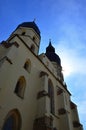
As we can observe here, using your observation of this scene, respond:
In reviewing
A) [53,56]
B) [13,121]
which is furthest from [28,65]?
[53,56]

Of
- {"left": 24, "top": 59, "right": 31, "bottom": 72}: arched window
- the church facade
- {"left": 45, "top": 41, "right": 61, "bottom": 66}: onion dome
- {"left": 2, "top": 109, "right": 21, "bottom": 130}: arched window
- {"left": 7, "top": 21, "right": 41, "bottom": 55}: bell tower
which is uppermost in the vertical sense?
{"left": 45, "top": 41, "right": 61, "bottom": 66}: onion dome

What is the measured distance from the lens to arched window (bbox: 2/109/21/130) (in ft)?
26.8

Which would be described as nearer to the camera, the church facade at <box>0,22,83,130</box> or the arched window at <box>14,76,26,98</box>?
the church facade at <box>0,22,83,130</box>

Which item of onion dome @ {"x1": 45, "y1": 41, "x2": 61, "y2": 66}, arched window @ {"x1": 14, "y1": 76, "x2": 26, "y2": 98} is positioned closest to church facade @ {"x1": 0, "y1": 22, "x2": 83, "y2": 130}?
arched window @ {"x1": 14, "y1": 76, "x2": 26, "y2": 98}

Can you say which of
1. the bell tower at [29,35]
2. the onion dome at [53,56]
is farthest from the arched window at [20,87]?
A: the onion dome at [53,56]

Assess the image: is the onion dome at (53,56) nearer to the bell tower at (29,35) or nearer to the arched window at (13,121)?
the bell tower at (29,35)

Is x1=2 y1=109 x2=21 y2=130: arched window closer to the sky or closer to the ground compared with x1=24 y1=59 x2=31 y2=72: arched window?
closer to the ground

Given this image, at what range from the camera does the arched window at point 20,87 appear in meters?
10.3

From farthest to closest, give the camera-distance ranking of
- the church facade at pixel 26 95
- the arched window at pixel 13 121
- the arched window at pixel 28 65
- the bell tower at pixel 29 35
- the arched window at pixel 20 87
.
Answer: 1. the bell tower at pixel 29 35
2. the arched window at pixel 28 65
3. the arched window at pixel 20 87
4. the church facade at pixel 26 95
5. the arched window at pixel 13 121

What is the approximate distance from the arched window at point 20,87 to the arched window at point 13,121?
1.44 m

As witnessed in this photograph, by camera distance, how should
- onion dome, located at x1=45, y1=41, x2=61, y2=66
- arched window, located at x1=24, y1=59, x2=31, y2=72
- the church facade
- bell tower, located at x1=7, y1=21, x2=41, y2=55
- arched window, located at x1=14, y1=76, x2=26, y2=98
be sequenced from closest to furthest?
the church facade → arched window, located at x1=14, y1=76, x2=26, y2=98 → arched window, located at x1=24, y1=59, x2=31, y2=72 → bell tower, located at x1=7, y1=21, x2=41, y2=55 → onion dome, located at x1=45, y1=41, x2=61, y2=66

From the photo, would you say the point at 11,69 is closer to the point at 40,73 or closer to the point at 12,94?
the point at 12,94

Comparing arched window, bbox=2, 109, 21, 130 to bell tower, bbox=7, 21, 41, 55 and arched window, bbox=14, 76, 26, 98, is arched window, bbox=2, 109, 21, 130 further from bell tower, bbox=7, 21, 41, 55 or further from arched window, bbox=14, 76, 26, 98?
bell tower, bbox=7, 21, 41, 55

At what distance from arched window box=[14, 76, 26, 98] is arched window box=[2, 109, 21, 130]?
1.44 metres
